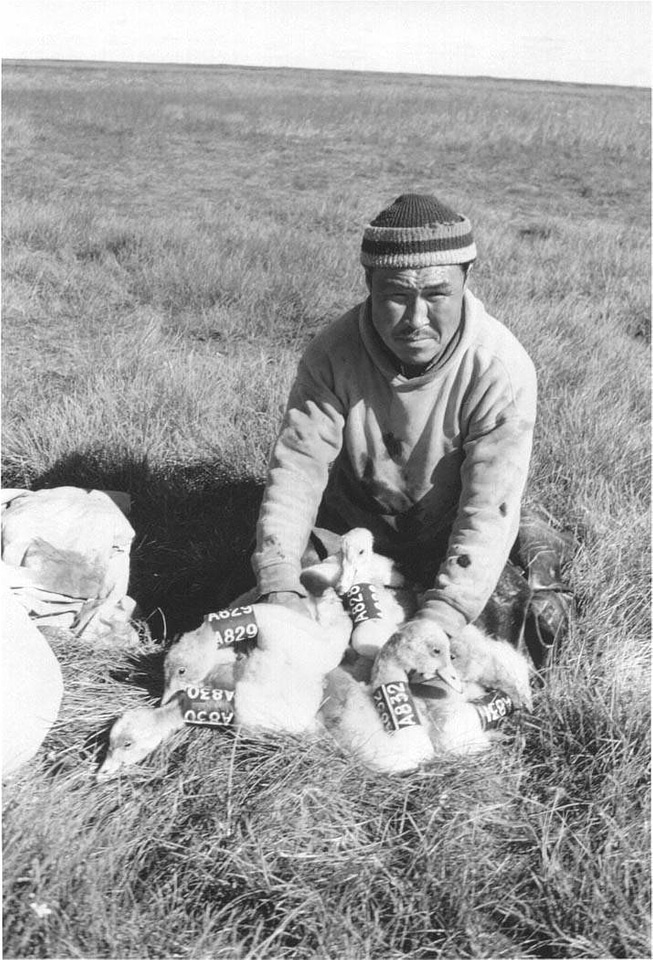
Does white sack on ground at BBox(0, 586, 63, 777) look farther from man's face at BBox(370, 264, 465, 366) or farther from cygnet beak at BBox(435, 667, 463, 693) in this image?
man's face at BBox(370, 264, 465, 366)

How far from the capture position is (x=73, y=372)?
17.4 ft

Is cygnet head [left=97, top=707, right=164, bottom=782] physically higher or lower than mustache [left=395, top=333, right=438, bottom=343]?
lower

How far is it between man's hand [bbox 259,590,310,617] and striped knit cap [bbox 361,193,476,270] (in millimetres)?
1081

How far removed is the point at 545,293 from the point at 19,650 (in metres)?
6.09

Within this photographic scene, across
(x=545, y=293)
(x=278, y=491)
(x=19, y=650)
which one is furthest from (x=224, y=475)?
(x=545, y=293)

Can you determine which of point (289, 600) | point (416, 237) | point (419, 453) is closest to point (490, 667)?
point (289, 600)

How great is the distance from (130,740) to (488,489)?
4.38ft

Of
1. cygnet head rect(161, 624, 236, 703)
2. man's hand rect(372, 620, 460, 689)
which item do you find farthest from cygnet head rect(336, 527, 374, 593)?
cygnet head rect(161, 624, 236, 703)

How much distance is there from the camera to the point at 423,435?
113 inches

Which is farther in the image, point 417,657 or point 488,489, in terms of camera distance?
point 488,489

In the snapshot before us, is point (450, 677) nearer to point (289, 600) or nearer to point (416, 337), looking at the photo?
point (289, 600)

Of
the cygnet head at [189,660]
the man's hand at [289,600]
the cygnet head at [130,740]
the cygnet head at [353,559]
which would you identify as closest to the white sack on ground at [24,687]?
the cygnet head at [130,740]

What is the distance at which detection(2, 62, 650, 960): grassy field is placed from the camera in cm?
200

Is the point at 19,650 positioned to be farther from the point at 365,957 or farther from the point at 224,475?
the point at 224,475
